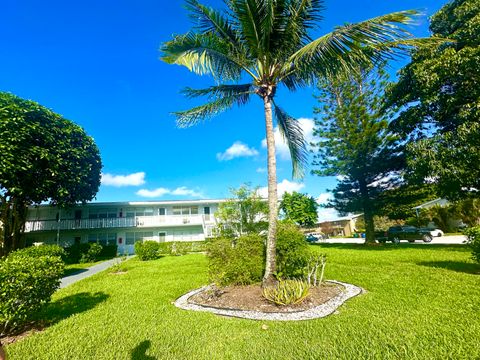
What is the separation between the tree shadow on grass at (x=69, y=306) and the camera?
570 centimetres

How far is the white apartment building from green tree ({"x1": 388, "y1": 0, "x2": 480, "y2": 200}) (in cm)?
2084

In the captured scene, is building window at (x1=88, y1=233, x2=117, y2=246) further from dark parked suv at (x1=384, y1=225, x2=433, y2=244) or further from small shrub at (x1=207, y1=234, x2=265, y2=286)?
dark parked suv at (x1=384, y1=225, x2=433, y2=244)

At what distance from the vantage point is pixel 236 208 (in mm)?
23781

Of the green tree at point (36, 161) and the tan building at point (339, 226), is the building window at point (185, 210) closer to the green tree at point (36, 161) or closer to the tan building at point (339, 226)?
the green tree at point (36, 161)

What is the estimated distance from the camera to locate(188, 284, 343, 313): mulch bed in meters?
5.33

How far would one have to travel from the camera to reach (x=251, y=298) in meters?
5.90

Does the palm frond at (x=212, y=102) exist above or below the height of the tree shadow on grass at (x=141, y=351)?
above

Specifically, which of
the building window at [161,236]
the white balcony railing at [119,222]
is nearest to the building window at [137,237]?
the building window at [161,236]

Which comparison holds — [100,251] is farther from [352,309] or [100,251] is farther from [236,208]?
[352,309]

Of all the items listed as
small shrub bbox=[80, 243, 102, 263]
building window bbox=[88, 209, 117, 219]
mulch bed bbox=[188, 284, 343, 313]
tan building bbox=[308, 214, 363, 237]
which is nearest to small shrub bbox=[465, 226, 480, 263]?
mulch bed bbox=[188, 284, 343, 313]

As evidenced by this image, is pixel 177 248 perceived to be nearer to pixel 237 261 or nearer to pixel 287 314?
pixel 237 261

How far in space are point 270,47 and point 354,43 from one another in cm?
225

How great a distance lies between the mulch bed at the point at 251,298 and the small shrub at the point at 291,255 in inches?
33.0

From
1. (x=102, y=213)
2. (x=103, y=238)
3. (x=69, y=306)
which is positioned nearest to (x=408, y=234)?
(x=69, y=306)
